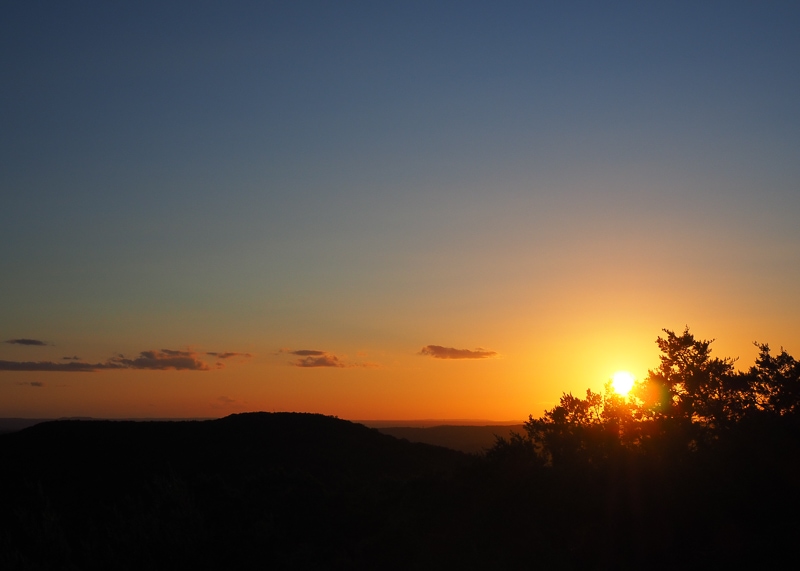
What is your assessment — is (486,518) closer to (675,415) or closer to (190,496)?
(190,496)

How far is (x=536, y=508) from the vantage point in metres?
14.6

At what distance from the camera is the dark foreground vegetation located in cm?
1235

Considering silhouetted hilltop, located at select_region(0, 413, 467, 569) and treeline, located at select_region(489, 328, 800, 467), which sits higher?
treeline, located at select_region(489, 328, 800, 467)

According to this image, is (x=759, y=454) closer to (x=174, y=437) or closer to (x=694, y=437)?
(x=694, y=437)

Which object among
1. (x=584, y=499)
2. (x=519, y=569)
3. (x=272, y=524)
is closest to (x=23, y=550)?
(x=272, y=524)

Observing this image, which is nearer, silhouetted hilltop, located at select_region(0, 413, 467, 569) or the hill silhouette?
the hill silhouette

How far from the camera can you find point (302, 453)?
40.2 meters

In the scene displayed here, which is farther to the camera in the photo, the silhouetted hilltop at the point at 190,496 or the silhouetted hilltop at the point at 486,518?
the silhouetted hilltop at the point at 190,496

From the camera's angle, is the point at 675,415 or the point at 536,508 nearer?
the point at 536,508

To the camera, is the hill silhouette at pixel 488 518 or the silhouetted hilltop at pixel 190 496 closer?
the hill silhouette at pixel 488 518

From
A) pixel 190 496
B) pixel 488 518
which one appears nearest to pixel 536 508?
pixel 488 518

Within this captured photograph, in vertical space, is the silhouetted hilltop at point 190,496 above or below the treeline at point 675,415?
below

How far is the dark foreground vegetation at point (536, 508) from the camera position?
486 inches

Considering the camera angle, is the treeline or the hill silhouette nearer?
the hill silhouette
